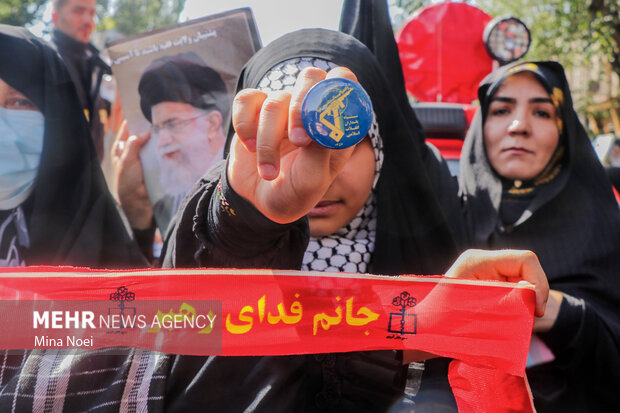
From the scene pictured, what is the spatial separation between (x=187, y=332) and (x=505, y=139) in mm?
1603

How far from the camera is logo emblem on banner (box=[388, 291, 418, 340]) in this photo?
42.8 inches

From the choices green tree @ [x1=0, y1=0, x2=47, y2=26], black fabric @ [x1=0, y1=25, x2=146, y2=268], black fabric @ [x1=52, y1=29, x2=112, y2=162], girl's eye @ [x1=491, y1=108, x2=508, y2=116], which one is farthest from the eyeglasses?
green tree @ [x1=0, y1=0, x2=47, y2=26]

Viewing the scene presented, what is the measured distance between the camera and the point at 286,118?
0.91m

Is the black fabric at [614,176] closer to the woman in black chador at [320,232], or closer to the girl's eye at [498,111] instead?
the girl's eye at [498,111]

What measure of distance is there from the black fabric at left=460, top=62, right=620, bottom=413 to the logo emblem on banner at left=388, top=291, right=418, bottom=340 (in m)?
0.73

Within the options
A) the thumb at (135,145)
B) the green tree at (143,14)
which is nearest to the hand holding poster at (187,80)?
the thumb at (135,145)

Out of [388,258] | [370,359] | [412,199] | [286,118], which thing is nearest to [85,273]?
[286,118]

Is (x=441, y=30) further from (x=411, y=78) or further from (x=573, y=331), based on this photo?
(x=573, y=331)

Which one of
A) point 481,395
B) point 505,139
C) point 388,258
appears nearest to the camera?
point 481,395

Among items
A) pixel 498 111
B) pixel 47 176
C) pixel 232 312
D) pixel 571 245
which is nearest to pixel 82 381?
pixel 232 312

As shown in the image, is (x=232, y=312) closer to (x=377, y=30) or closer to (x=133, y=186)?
(x=377, y=30)

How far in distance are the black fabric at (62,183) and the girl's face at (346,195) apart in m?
0.87

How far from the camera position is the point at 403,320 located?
1.09m

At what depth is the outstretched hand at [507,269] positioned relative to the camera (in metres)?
1.07
